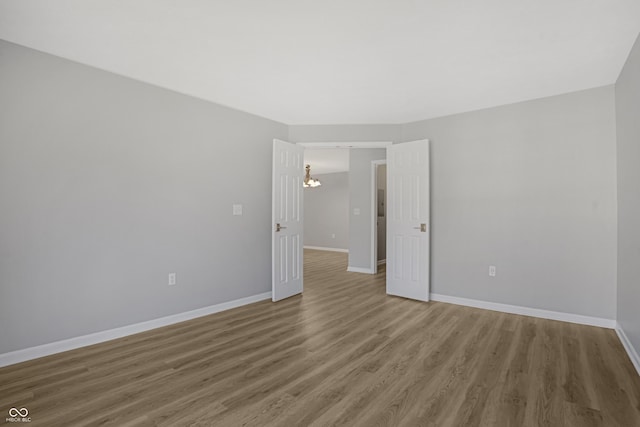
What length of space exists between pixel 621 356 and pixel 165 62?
4.58 meters

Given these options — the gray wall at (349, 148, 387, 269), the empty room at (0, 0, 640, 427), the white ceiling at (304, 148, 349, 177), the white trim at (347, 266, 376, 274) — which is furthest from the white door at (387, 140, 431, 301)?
the white ceiling at (304, 148, 349, 177)

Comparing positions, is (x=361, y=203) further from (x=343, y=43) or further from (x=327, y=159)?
(x=343, y=43)

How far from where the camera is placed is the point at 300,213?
15.5 ft

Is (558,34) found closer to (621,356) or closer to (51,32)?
(621,356)

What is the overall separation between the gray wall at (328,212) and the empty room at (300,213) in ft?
17.1

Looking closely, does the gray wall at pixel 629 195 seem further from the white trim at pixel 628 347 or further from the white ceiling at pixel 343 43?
the white ceiling at pixel 343 43

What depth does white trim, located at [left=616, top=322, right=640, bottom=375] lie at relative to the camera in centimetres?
245

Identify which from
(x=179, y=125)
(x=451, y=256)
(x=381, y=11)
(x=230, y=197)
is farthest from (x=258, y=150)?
(x=451, y=256)

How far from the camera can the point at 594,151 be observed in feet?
11.1

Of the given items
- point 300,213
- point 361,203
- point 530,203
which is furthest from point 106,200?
point 361,203

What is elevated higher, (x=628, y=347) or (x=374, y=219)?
(x=374, y=219)

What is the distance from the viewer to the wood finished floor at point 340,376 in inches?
74.1

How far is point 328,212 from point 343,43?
7853 millimetres

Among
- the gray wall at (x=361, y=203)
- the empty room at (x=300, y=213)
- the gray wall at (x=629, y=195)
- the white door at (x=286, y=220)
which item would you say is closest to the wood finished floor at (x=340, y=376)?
the empty room at (x=300, y=213)
